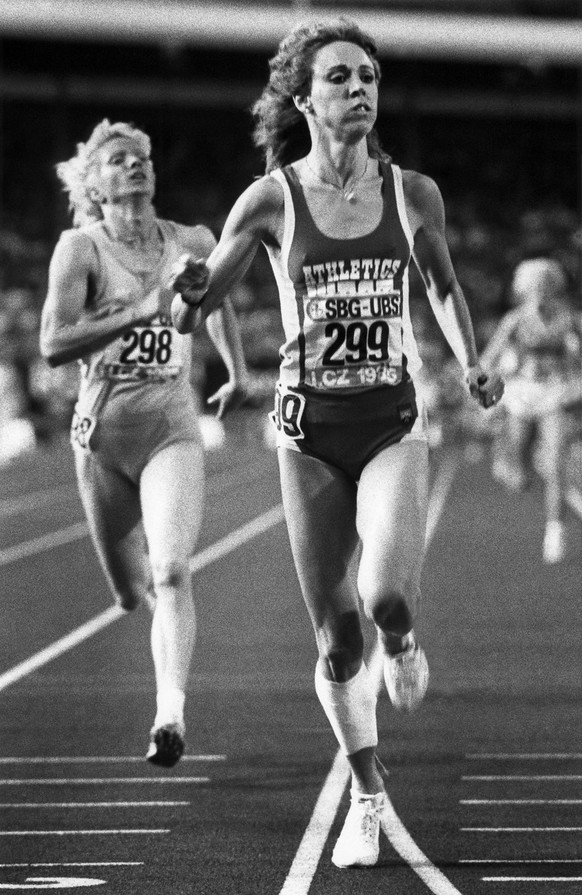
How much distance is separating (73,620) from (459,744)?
176 inches

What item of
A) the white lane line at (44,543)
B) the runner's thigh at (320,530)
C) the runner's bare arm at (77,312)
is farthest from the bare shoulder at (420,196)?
the white lane line at (44,543)

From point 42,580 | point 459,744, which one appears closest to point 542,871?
point 459,744

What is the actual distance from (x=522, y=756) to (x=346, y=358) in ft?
6.99

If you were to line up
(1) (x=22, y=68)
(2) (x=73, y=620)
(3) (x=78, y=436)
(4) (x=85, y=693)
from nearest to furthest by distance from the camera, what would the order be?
(3) (x=78, y=436) → (4) (x=85, y=693) → (2) (x=73, y=620) → (1) (x=22, y=68)

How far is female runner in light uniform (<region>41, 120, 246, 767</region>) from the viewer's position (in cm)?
586

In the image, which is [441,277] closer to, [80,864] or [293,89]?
[293,89]

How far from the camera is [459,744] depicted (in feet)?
21.0

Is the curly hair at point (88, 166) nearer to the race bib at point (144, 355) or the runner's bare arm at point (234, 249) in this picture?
the race bib at point (144, 355)

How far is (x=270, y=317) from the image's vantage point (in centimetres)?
4197

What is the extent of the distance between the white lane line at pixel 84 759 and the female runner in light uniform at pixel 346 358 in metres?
1.62

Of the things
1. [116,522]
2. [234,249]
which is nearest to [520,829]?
[234,249]

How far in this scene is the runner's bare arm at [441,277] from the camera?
15.3 feet

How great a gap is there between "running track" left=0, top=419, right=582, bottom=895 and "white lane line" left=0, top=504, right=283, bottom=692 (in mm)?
32

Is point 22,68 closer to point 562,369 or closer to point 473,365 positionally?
point 562,369
